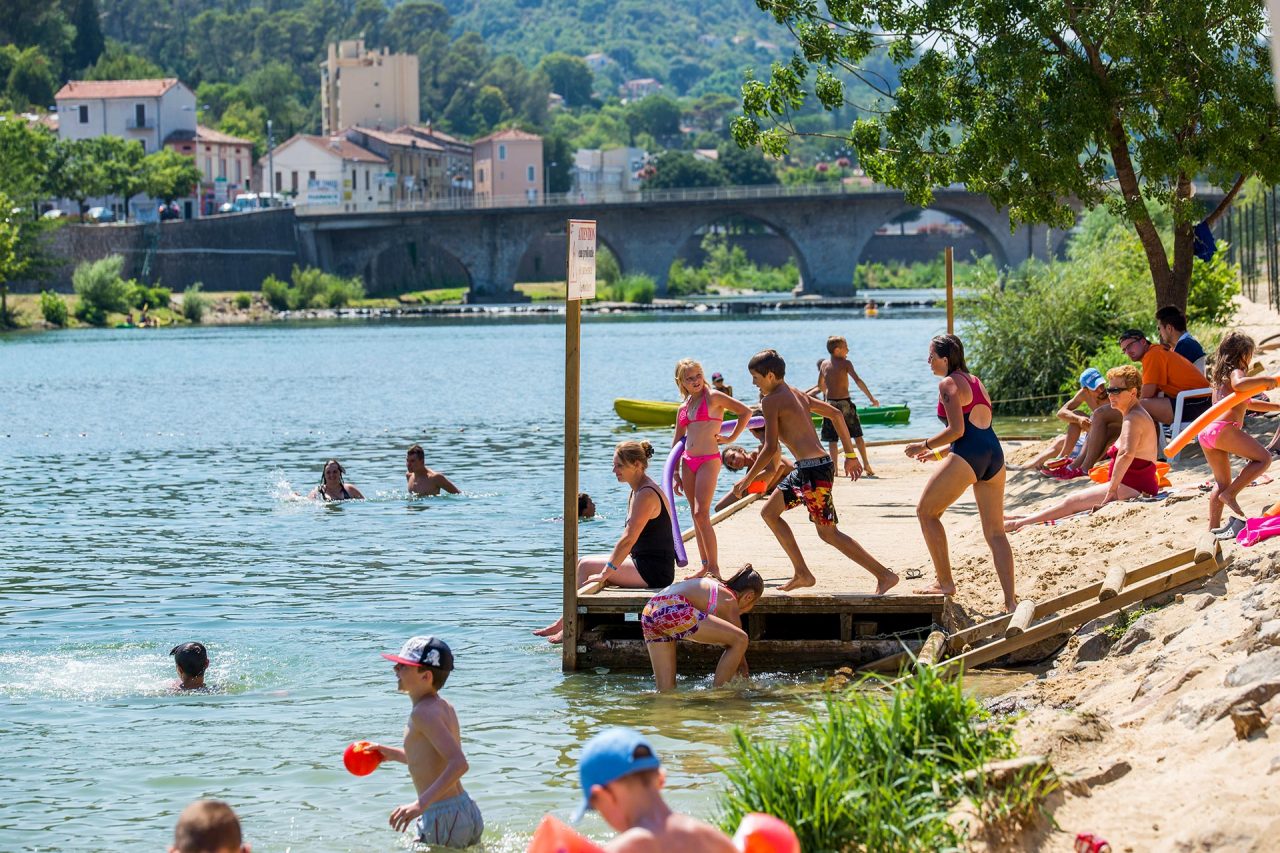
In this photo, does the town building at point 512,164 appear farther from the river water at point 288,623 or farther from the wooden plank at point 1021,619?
the wooden plank at point 1021,619

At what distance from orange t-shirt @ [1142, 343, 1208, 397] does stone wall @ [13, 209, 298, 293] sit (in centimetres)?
8250

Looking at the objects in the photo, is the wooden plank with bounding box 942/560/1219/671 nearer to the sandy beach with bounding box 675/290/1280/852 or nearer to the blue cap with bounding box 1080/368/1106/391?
the sandy beach with bounding box 675/290/1280/852

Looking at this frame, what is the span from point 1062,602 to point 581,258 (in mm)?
3477

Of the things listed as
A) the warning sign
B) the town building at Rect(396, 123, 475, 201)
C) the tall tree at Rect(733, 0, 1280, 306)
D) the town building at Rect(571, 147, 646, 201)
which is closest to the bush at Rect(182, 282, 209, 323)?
the town building at Rect(396, 123, 475, 201)

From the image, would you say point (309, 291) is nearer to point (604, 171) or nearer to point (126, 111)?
point (126, 111)

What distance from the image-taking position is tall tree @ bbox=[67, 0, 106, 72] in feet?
557

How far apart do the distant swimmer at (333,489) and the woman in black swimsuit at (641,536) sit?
36.6ft

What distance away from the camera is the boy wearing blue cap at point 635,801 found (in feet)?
15.2

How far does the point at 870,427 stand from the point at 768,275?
113841mm

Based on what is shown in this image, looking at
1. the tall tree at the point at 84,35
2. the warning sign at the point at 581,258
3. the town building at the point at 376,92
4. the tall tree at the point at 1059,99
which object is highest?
the tall tree at the point at 84,35

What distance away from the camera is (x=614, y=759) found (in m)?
4.70

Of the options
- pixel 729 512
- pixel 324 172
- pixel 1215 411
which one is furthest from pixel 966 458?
pixel 324 172

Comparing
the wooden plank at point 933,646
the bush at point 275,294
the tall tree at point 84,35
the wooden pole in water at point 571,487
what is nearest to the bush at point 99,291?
the bush at point 275,294

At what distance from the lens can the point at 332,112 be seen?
174 m
